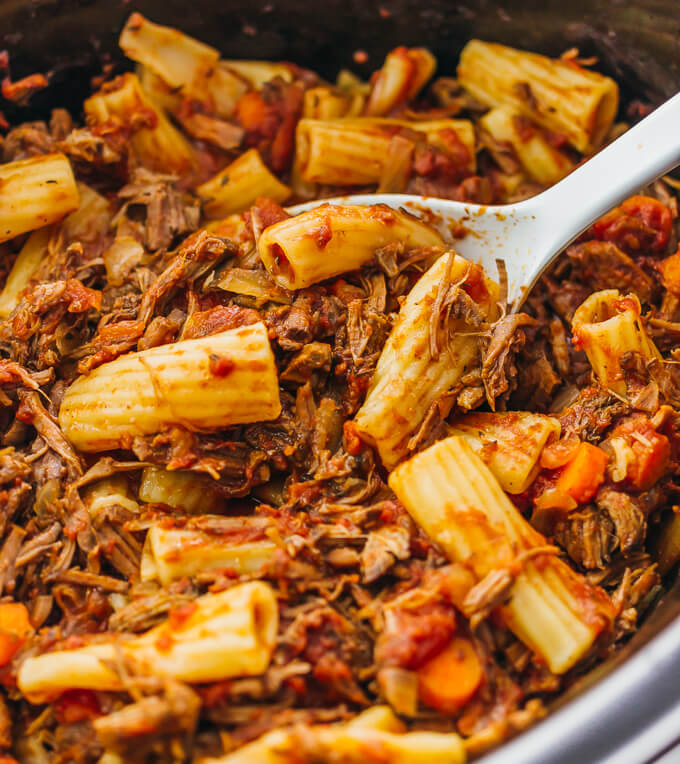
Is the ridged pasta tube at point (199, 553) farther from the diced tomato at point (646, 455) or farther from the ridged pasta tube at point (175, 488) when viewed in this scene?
the diced tomato at point (646, 455)

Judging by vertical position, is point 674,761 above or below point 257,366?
below

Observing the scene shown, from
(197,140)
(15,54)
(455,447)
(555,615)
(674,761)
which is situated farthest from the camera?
(197,140)

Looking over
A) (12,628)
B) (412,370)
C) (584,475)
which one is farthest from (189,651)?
(584,475)

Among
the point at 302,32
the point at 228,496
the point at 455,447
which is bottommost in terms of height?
the point at 228,496

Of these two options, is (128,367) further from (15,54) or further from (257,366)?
(15,54)

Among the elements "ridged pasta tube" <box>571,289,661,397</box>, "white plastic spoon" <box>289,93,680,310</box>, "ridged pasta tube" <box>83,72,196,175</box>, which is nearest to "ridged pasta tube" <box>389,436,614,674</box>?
"ridged pasta tube" <box>571,289,661,397</box>

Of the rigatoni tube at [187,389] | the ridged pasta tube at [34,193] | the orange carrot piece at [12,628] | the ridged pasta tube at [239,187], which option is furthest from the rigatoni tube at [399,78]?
the orange carrot piece at [12,628]

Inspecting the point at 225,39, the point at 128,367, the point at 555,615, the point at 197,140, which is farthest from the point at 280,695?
the point at 225,39

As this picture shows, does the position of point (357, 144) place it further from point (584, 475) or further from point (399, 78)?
point (584, 475)
